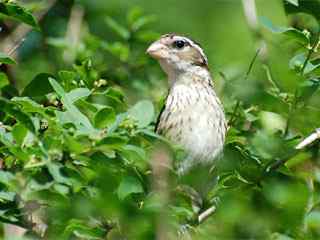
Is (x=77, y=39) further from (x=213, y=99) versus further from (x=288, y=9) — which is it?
(x=288, y=9)

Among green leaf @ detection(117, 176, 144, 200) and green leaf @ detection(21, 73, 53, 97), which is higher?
green leaf @ detection(117, 176, 144, 200)

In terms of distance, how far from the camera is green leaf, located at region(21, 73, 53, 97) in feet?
8.21

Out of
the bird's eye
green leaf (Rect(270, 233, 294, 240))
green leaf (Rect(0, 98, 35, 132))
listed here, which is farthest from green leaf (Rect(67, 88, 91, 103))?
the bird's eye

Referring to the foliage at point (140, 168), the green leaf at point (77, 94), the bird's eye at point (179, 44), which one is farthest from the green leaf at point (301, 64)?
the bird's eye at point (179, 44)

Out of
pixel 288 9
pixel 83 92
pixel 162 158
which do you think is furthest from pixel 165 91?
pixel 162 158

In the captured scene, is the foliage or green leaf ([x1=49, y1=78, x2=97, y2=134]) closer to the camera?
the foliage

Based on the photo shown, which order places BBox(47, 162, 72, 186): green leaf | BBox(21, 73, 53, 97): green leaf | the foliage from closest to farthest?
the foliage
BBox(47, 162, 72, 186): green leaf
BBox(21, 73, 53, 97): green leaf

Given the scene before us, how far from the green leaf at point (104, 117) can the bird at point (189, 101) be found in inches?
38.6

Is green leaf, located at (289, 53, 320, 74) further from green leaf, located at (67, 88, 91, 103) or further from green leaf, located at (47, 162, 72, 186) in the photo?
green leaf, located at (47, 162, 72, 186)

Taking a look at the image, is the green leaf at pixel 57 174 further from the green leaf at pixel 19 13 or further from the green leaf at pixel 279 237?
the green leaf at pixel 19 13

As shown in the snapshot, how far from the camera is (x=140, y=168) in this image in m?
1.90

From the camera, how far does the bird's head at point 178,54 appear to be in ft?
12.2

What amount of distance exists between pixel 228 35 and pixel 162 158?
147 inches

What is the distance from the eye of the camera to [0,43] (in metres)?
3.57
